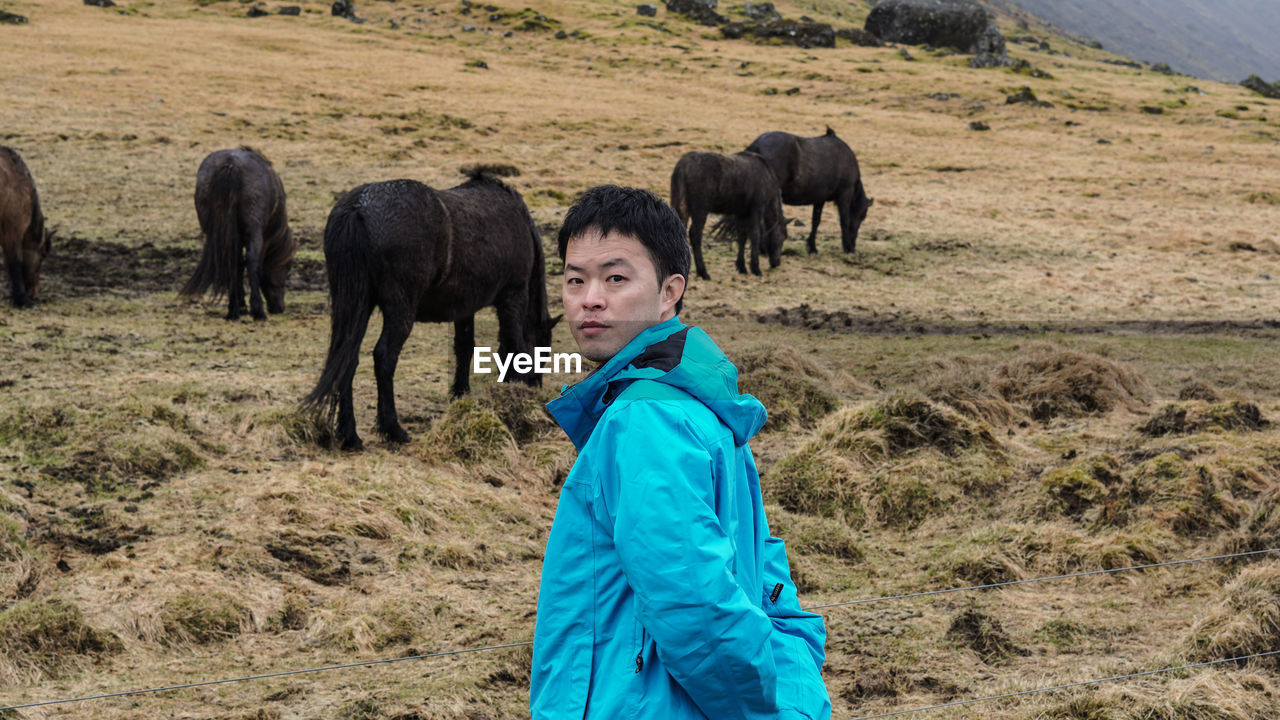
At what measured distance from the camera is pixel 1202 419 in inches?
287

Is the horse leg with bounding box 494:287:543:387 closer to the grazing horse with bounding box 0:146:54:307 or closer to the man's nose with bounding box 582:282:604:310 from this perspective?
the grazing horse with bounding box 0:146:54:307

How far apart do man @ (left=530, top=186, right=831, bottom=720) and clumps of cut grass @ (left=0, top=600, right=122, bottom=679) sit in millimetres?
3215

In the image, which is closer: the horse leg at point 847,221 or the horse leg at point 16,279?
the horse leg at point 16,279

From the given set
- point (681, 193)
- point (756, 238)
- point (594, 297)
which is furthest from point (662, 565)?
point (756, 238)

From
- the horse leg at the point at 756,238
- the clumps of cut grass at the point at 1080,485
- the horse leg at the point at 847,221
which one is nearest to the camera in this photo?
the clumps of cut grass at the point at 1080,485

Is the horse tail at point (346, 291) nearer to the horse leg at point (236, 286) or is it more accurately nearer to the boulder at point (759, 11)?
the horse leg at point (236, 286)

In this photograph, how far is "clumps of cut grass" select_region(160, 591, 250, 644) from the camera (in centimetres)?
430

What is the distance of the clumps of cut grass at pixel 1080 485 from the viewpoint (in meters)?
6.11

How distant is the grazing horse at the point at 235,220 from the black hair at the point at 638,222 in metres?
9.27

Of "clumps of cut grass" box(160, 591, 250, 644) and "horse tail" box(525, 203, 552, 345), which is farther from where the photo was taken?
Answer: "horse tail" box(525, 203, 552, 345)

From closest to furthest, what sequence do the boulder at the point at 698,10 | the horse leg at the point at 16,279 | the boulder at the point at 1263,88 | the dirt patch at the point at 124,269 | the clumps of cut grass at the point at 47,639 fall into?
the clumps of cut grass at the point at 47,639 → the horse leg at the point at 16,279 → the dirt patch at the point at 124,269 → the boulder at the point at 1263,88 → the boulder at the point at 698,10

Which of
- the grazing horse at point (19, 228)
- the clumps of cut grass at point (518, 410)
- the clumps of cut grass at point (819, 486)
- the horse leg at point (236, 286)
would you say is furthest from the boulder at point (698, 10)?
the clumps of cut grass at point (819, 486)

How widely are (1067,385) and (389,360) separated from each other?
17.8 ft

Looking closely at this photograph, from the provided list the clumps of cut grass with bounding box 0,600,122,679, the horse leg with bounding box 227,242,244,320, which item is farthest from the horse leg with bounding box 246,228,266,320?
the clumps of cut grass with bounding box 0,600,122,679
